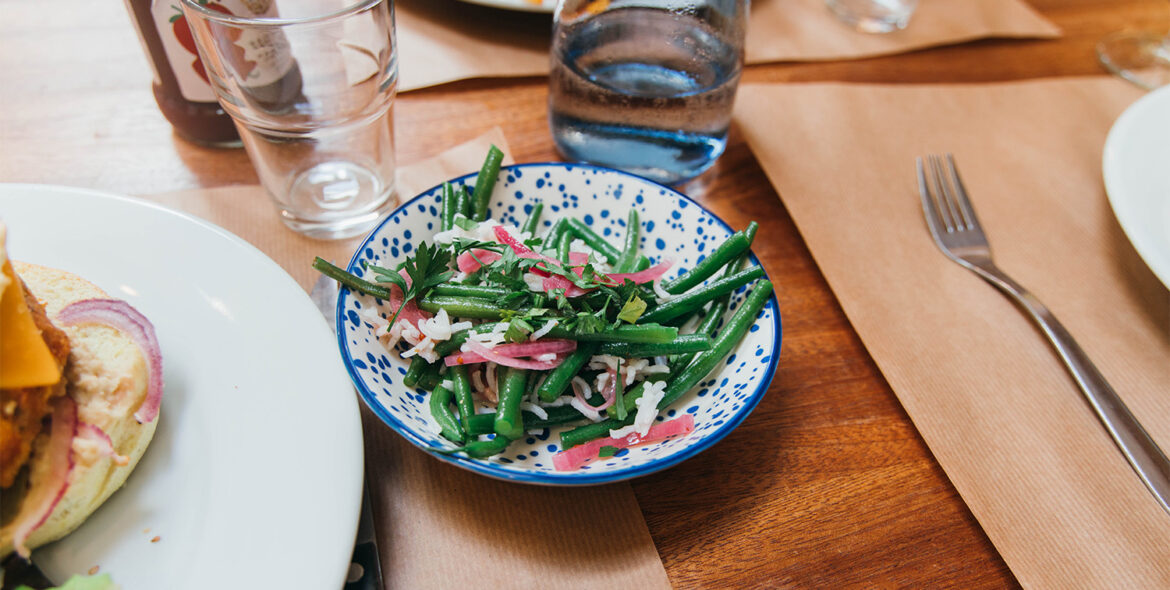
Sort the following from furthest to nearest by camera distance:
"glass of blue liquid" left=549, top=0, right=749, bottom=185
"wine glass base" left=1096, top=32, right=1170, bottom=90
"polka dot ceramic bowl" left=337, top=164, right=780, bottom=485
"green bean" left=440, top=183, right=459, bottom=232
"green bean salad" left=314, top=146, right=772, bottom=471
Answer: "wine glass base" left=1096, top=32, right=1170, bottom=90, "glass of blue liquid" left=549, top=0, right=749, bottom=185, "green bean" left=440, top=183, right=459, bottom=232, "green bean salad" left=314, top=146, right=772, bottom=471, "polka dot ceramic bowl" left=337, top=164, right=780, bottom=485

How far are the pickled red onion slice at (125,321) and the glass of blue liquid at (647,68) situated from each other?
3.06 feet

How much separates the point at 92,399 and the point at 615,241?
88cm

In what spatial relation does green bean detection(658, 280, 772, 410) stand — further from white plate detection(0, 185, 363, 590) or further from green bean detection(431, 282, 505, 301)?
white plate detection(0, 185, 363, 590)

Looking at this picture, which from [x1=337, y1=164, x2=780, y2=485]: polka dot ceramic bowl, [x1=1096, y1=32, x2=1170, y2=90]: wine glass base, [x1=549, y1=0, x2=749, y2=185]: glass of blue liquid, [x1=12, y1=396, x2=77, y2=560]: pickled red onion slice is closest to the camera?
[x1=12, y1=396, x2=77, y2=560]: pickled red onion slice

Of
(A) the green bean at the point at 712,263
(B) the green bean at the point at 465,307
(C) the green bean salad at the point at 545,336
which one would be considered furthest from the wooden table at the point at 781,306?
(B) the green bean at the point at 465,307

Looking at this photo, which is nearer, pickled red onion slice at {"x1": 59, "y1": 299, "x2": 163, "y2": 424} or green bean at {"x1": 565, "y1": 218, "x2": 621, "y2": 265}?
pickled red onion slice at {"x1": 59, "y1": 299, "x2": 163, "y2": 424}

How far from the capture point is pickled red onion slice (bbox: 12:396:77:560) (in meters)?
0.79

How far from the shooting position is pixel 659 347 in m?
1.09

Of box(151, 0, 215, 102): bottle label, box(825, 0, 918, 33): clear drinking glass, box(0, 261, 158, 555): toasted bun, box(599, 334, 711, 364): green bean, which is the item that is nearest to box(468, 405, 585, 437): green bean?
box(599, 334, 711, 364): green bean

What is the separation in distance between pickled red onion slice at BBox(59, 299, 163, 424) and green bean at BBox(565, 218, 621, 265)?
704 millimetres

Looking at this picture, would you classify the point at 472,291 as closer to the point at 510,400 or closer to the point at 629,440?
the point at 510,400

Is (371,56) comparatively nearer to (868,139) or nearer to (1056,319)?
(868,139)

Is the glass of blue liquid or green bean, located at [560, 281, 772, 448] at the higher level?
the glass of blue liquid

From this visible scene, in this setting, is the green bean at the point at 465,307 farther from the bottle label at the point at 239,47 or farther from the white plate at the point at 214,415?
the bottle label at the point at 239,47
